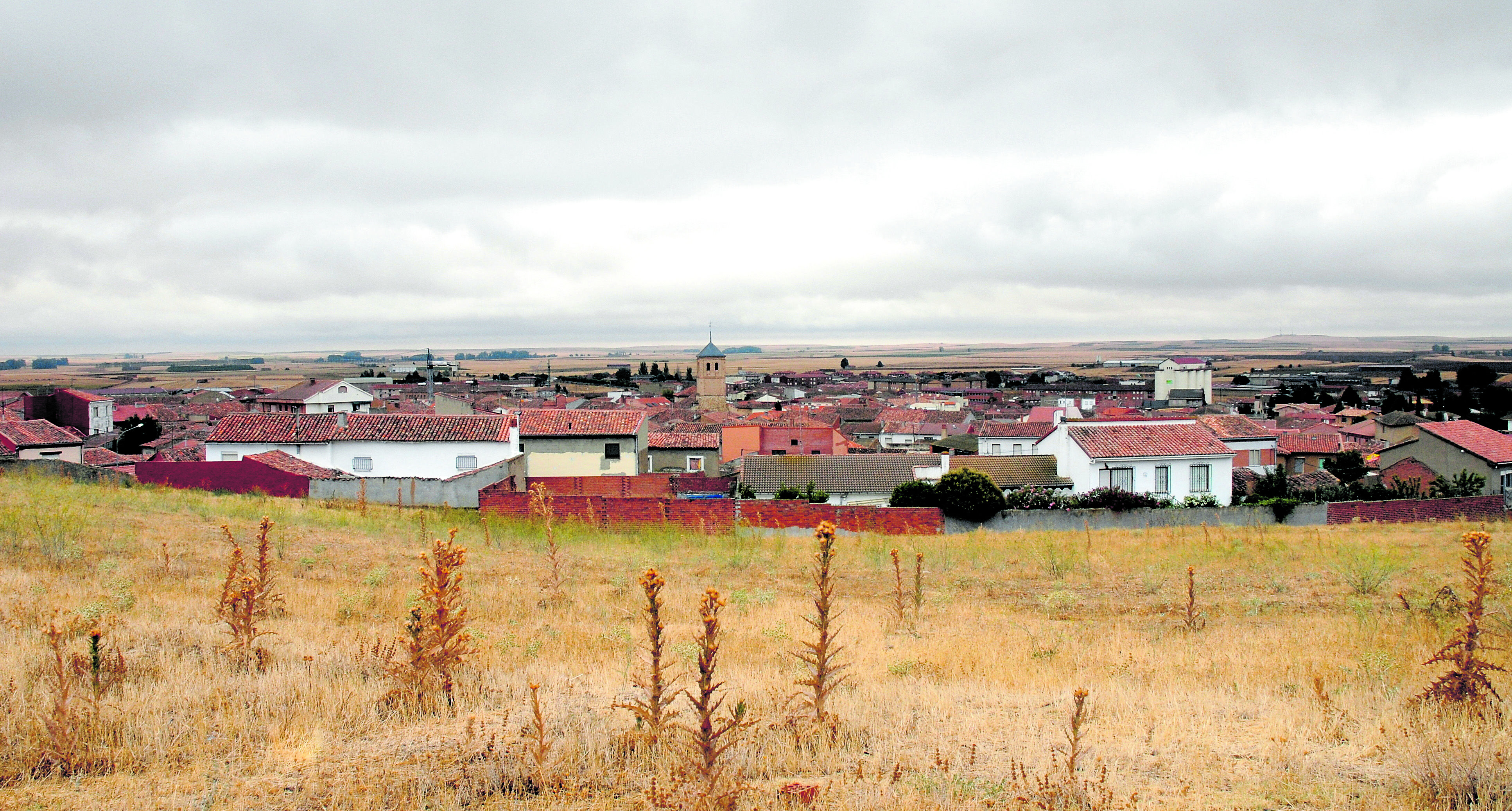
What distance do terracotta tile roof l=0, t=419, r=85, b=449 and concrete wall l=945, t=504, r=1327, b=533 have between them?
37.0 m

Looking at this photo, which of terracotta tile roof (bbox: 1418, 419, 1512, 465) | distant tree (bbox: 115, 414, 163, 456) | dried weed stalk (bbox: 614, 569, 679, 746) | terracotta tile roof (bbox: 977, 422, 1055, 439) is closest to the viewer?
dried weed stalk (bbox: 614, 569, 679, 746)

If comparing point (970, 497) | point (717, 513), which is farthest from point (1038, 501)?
point (717, 513)

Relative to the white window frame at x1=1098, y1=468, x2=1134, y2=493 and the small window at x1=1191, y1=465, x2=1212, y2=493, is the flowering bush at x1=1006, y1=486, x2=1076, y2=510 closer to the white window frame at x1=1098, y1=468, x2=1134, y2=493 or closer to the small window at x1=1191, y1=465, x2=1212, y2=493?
the white window frame at x1=1098, y1=468, x2=1134, y2=493

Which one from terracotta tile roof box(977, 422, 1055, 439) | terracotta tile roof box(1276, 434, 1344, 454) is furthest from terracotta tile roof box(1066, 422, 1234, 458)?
terracotta tile roof box(1276, 434, 1344, 454)

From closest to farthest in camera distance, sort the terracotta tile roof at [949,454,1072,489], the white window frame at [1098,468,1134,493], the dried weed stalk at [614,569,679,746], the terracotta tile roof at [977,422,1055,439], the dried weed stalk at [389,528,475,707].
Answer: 1. the dried weed stalk at [614,569,679,746]
2. the dried weed stalk at [389,528,475,707]
3. the white window frame at [1098,468,1134,493]
4. the terracotta tile roof at [949,454,1072,489]
5. the terracotta tile roof at [977,422,1055,439]

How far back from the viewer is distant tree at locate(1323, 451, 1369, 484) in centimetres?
4453

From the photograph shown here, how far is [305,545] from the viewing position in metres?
14.3

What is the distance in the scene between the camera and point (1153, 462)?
104ft

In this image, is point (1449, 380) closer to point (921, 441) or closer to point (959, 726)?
point (921, 441)

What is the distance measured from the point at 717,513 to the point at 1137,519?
1297cm

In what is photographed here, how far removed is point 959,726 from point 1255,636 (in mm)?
5794

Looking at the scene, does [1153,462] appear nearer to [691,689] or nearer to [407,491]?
[407,491]

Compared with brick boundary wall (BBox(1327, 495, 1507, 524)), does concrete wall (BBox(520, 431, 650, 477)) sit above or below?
above

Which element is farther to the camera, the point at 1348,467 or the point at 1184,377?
the point at 1184,377
